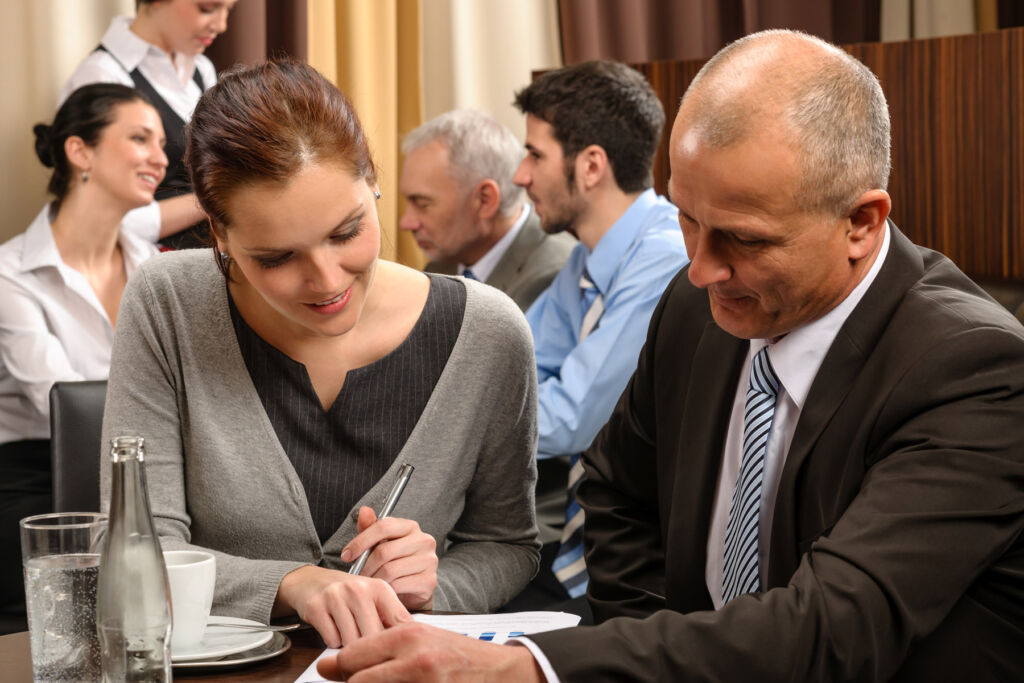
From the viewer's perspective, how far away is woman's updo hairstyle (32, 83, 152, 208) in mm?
3008

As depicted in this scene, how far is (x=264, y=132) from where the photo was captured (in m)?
1.36

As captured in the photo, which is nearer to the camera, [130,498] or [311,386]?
[130,498]

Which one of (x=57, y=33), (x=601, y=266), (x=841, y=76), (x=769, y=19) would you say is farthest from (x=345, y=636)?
(x=769, y=19)

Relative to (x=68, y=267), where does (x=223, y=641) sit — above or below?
below

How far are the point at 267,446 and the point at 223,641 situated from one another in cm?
40

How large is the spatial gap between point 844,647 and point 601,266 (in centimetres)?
175

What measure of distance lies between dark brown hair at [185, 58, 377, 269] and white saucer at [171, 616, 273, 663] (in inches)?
19.1

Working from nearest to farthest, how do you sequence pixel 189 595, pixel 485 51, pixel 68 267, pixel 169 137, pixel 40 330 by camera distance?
pixel 189 595 → pixel 40 330 → pixel 68 267 → pixel 169 137 → pixel 485 51

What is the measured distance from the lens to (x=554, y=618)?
1.22 m

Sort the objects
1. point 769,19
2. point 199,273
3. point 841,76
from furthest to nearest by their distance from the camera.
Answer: point 769,19 < point 199,273 < point 841,76

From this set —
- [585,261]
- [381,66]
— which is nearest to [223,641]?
[585,261]

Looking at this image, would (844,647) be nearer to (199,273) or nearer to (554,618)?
(554,618)

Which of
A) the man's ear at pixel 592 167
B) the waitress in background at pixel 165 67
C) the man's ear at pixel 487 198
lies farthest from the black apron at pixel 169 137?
the man's ear at pixel 592 167

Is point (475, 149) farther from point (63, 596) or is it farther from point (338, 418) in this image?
point (63, 596)
